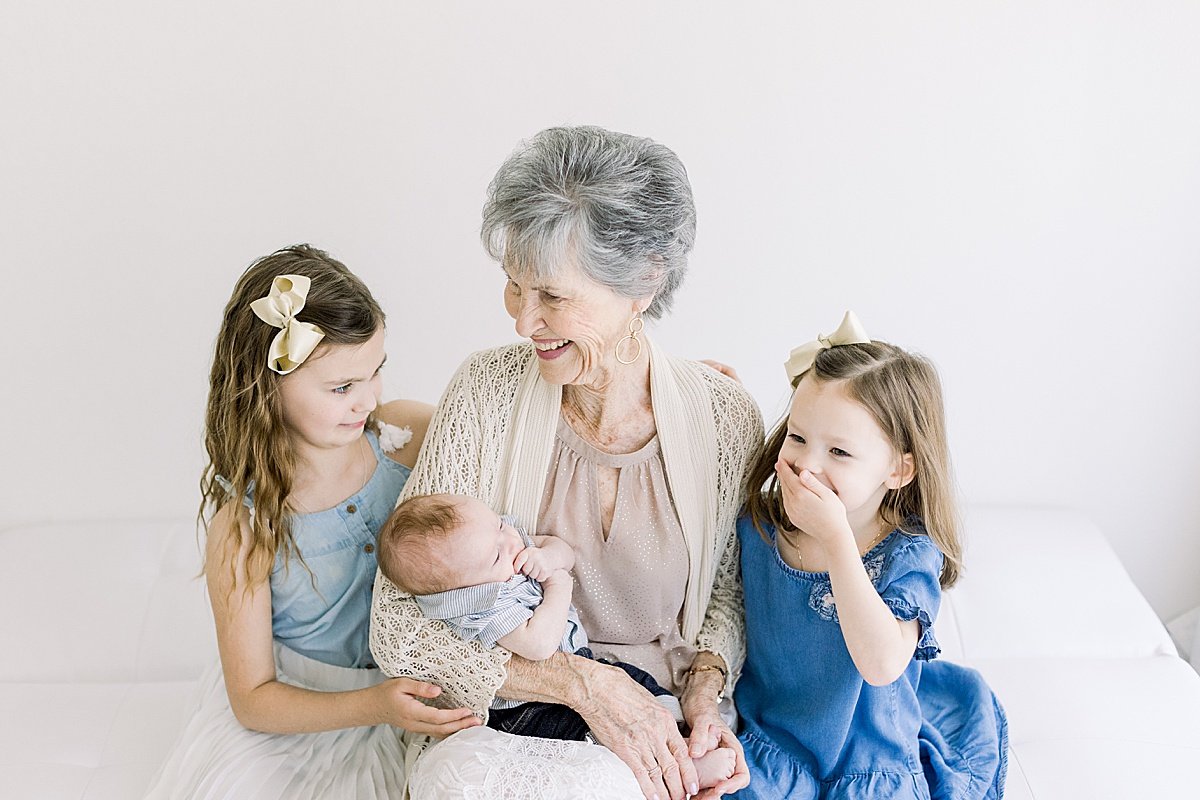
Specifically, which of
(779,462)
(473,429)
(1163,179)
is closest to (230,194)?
(473,429)

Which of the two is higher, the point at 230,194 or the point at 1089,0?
the point at 1089,0

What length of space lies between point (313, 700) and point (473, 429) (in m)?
0.56

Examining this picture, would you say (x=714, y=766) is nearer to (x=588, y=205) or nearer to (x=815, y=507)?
(x=815, y=507)

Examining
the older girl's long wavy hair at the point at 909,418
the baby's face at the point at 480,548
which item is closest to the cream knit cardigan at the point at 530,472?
the baby's face at the point at 480,548

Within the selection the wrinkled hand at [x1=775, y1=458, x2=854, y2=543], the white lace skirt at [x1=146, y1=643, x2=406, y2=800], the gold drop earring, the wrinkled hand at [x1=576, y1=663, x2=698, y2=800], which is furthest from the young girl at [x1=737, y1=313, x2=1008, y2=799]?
the white lace skirt at [x1=146, y1=643, x2=406, y2=800]

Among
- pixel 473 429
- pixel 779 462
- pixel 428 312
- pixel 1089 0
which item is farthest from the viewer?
pixel 428 312

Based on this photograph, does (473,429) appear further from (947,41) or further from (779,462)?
(947,41)

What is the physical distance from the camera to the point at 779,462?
5.75ft

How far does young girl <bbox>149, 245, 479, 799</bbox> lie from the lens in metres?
1.78

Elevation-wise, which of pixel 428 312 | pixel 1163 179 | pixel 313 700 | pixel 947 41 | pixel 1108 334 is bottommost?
pixel 313 700

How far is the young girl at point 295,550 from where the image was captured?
1777mm

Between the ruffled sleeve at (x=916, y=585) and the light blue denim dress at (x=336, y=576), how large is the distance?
93 cm

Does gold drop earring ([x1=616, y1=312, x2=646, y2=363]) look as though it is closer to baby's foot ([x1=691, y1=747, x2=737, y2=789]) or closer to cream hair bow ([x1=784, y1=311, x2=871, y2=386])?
cream hair bow ([x1=784, y1=311, x2=871, y2=386])

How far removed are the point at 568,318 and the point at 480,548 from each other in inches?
16.0
